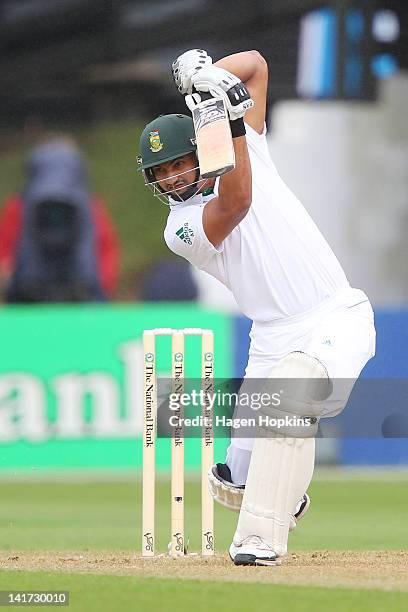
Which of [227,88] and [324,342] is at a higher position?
[227,88]

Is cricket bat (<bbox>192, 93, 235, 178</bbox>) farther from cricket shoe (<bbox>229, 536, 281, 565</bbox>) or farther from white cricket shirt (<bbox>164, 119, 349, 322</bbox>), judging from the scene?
cricket shoe (<bbox>229, 536, 281, 565</bbox>)

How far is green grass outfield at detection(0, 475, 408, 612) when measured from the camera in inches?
185

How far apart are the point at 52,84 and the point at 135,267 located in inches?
90.3

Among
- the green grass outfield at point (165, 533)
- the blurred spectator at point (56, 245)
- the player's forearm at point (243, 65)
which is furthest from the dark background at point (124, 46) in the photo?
the player's forearm at point (243, 65)

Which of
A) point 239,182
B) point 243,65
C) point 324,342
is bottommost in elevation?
point 324,342

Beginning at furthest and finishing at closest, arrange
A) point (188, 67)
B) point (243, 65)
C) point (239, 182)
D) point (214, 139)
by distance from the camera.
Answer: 1. point (243, 65)
2. point (188, 67)
3. point (239, 182)
4. point (214, 139)

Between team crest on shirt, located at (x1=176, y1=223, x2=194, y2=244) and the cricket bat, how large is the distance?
344 mm

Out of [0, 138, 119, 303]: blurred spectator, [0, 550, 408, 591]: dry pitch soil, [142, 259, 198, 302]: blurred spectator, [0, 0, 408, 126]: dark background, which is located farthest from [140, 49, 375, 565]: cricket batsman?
[0, 138, 119, 303]: blurred spectator

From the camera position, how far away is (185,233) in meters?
5.57

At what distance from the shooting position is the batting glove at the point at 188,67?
5430 millimetres

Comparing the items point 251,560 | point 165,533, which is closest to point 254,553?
point 251,560

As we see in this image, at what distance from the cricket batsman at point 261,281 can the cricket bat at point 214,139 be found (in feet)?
0.18

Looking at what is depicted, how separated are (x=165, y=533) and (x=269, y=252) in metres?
2.49

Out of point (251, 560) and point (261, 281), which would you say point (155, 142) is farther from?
point (251, 560)
